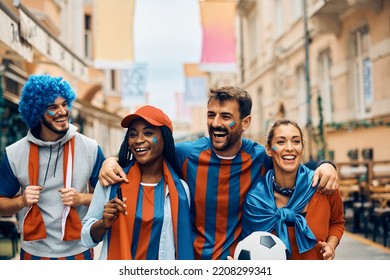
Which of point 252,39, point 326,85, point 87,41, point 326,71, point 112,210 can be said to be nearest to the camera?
point 112,210

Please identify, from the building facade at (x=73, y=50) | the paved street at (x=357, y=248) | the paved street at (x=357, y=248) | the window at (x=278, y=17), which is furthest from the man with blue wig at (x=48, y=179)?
the window at (x=278, y=17)

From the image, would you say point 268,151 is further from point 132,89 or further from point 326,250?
point 132,89

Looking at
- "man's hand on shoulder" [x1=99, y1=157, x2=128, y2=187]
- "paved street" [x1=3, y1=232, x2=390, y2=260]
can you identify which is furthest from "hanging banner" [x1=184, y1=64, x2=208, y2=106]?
"man's hand on shoulder" [x1=99, y1=157, x2=128, y2=187]

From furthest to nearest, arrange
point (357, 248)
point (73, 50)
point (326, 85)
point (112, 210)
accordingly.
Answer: point (326, 85) → point (73, 50) → point (357, 248) → point (112, 210)

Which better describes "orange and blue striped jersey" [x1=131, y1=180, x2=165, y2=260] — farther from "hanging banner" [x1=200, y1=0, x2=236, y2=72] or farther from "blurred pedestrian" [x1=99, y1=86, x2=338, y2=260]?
"hanging banner" [x1=200, y1=0, x2=236, y2=72]

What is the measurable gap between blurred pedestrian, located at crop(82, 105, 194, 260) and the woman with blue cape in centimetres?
26

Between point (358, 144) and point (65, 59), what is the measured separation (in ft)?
13.7

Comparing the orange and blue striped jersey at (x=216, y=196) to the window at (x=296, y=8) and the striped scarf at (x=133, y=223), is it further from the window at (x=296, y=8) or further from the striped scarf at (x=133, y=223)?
the window at (x=296, y=8)

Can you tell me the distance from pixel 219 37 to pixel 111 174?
9.53 ft

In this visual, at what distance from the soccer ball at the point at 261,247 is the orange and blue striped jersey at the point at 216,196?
7cm

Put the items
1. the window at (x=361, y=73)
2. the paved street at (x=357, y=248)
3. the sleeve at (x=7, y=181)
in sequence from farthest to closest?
the window at (x=361, y=73), the paved street at (x=357, y=248), the sleeve at (x=7, y=181)

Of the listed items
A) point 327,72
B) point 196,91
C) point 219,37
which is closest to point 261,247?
point 219,37

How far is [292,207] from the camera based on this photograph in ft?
6.09

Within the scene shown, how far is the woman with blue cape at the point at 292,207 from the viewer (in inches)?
72.8
